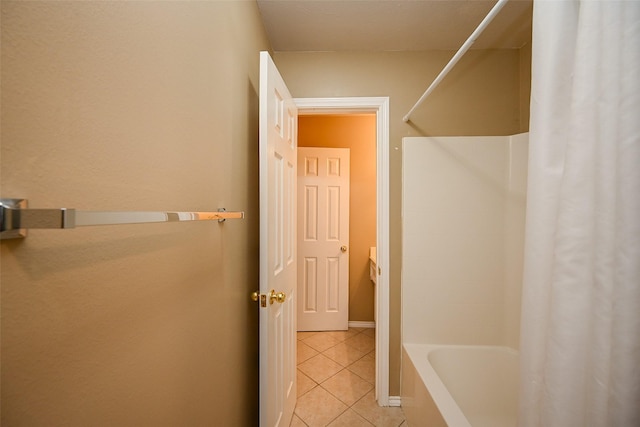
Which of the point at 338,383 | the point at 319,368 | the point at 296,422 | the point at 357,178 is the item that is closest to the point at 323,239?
the point at 357,178

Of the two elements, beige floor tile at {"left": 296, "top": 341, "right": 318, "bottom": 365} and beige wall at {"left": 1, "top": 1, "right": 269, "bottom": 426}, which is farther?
beige floor tile at {"left": 296, "top": 341, "right": 318, "bottom": 365}

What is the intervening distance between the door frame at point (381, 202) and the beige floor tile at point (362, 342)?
0.78 metres

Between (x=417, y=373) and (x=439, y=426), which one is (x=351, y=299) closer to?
(x=417, y=373)

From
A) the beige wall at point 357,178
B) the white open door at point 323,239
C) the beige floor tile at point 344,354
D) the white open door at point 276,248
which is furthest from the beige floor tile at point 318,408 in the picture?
the beige wall at point 357,178

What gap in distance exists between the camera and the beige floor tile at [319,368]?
214 centimetres

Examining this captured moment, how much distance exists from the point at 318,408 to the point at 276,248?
A: 1241 mm

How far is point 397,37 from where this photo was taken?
1.73 metres

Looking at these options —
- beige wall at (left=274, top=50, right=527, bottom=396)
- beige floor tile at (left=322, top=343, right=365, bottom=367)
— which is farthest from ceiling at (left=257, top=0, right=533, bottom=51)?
beige floor tile at (left=322, top=343, right=365, bottom=367)

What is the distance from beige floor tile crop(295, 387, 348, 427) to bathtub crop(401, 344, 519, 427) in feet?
1.50

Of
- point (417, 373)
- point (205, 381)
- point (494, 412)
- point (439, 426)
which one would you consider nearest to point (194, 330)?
point (205, 381)

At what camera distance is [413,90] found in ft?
6.11

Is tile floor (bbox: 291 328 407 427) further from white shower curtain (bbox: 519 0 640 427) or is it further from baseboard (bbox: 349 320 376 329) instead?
white shower curtain (bbox: 519 0 640 427)

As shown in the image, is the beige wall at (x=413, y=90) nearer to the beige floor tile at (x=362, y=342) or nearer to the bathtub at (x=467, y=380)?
the bathtub at (x=467, y=380)

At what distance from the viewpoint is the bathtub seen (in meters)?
1.50
